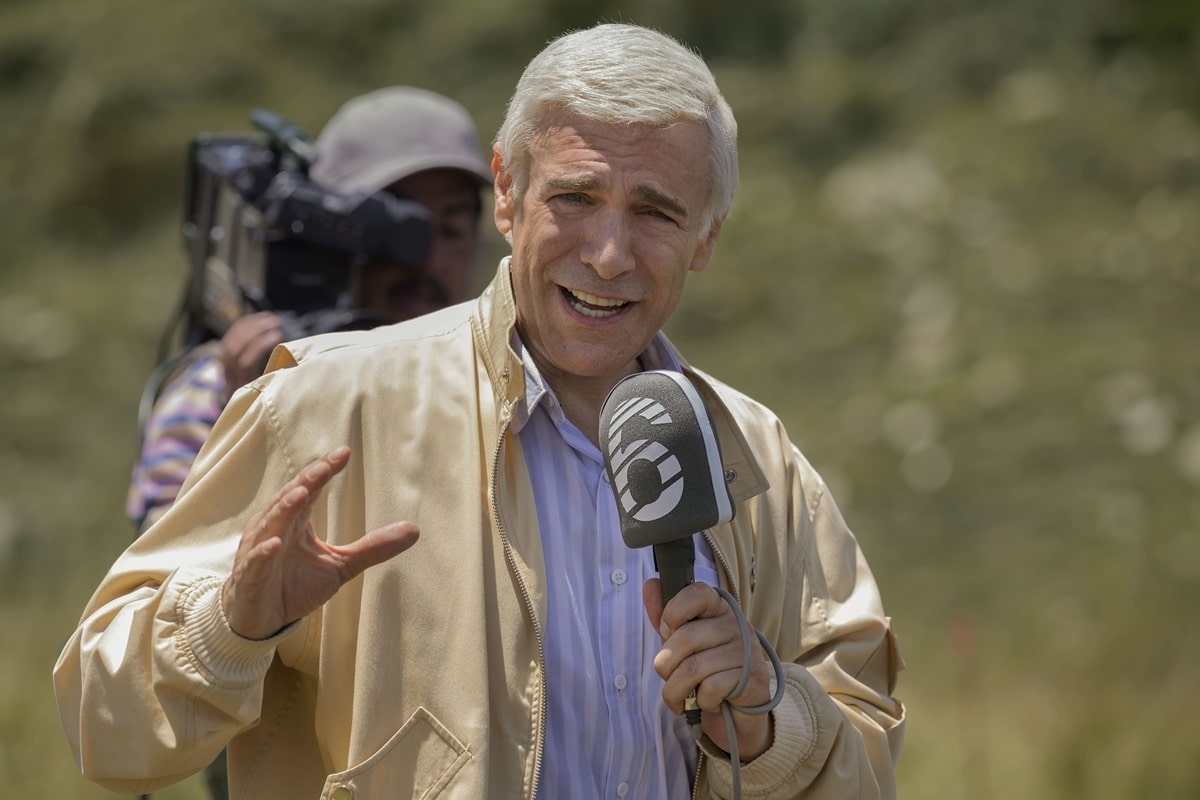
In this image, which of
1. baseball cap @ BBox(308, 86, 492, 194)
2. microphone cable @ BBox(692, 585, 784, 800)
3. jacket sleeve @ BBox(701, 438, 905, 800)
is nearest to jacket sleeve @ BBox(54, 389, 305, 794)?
microphone cable @ BBox(692, 585, 784, 800)

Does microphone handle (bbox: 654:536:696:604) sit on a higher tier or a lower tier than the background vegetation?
higher

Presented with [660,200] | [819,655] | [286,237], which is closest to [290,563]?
[660,200]

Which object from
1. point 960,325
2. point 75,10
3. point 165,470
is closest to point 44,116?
point 75,10

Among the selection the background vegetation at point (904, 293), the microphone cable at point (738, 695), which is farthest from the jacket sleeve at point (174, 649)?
the background vegetation at point (904, 293)

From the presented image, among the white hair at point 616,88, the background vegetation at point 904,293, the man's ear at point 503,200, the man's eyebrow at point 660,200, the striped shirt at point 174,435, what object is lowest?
the background vegetation at point 904,293

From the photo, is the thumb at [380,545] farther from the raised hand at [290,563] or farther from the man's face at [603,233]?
the man's face at [603,233]

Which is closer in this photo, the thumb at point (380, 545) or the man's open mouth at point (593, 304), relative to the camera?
the thumb at point (380, 545)

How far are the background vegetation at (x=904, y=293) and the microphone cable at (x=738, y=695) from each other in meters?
3.00

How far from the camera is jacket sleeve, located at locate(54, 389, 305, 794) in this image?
2.03 meters

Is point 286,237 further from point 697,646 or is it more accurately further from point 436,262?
point 697,646

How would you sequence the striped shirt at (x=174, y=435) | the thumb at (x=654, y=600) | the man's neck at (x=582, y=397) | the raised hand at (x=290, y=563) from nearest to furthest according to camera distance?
the raised hand at (x=290, y=563)
the thumb at (x=654, y=600)
the man's neck at (x=582, y=397)
the striped shirt at (x=174, y=435)

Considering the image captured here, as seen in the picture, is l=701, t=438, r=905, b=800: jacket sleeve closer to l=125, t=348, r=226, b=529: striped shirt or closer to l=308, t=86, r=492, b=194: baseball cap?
l=125, t=348, r=226, b=529: striped shirt

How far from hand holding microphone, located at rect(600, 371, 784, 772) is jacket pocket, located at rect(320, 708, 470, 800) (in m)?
0.36

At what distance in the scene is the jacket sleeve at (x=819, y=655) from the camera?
225 cm
